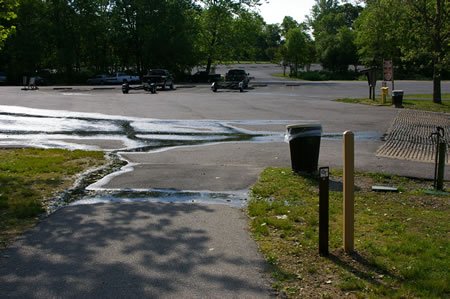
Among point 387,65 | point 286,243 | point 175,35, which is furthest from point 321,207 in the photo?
point 175,35

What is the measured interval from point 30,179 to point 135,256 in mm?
4560

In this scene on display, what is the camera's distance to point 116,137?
1505 cm

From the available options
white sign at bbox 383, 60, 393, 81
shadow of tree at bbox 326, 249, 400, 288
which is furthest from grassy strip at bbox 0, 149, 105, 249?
white sign at bbox 383, 60, 393, 81

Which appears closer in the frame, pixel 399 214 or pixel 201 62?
pixel 399 214

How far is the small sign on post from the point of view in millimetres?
5078

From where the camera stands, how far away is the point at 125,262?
5074 mm

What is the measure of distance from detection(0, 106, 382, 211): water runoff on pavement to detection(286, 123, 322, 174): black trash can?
168 cm

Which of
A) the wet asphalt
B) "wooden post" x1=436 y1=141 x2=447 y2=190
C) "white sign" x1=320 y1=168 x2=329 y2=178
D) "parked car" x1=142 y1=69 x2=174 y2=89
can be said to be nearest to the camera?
the wet asphalt

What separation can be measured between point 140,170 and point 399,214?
5.21 metres

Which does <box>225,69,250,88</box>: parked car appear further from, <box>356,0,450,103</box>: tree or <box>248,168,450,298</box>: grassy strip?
<box>248,168,450,298</box>: grassy strip

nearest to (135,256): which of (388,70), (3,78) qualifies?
(388,70)

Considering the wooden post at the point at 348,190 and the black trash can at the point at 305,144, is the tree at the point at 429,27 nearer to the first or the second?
the black trash can at the point at 305,144

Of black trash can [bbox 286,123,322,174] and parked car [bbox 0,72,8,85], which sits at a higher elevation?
parked car [bbox 0,72,8,85]

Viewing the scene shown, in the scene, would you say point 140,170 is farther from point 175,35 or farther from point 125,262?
point 175,35
